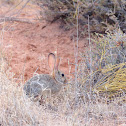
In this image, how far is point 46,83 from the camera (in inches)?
134

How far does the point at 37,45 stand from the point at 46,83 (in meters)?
2.98

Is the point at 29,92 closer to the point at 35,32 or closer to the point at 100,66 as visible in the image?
the point at 100,66

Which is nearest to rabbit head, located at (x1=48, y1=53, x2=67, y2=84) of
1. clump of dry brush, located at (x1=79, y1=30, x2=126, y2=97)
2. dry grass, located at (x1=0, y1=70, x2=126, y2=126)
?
clump of dry brush, located at (x1=79, y1=30, x2=126, y2=97)

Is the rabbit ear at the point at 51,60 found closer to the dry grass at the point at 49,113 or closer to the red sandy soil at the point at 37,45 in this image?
the dry grass at the point at 49,113

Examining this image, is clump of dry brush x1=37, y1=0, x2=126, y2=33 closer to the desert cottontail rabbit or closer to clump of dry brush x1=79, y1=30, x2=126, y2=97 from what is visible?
clump of dry brush x1=79, y1=30, x2=126, y2=97

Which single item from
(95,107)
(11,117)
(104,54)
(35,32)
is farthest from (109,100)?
(35,32)

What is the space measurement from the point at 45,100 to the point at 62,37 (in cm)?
328

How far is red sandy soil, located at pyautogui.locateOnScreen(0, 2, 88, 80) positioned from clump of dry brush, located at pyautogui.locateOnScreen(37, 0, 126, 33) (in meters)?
0.40

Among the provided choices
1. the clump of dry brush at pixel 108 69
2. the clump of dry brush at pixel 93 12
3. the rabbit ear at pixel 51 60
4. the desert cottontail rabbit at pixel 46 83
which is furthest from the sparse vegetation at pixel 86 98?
the clump of dry brush at pixel 93 12

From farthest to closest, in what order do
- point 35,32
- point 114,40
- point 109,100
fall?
point 35,32 → point 114,40 → point 109,100

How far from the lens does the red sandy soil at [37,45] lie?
5.16 metres

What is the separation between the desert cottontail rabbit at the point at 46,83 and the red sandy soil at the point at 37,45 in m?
1.27

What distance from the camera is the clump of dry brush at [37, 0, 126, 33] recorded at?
5223 mm

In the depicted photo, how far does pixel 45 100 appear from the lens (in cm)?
341
